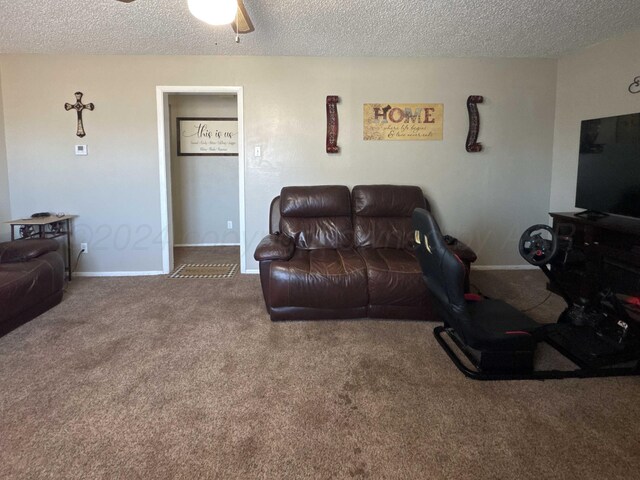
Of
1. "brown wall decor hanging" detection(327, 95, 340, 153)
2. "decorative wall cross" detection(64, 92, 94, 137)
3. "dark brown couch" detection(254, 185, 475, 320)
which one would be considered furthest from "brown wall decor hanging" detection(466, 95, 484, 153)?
"decorative wall cross" detection(64, 92, 94, 137)

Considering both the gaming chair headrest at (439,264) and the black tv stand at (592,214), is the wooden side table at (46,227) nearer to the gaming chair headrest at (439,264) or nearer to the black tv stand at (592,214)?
the gaming chair headrest at (439,264)

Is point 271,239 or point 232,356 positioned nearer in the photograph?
point 232,356

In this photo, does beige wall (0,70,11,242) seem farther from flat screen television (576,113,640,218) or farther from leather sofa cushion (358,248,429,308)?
flat screen television (576,113,640,218)

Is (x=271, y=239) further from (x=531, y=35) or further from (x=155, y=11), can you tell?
(x=531, y=35)

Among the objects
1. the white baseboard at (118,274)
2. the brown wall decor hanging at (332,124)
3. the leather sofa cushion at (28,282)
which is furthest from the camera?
the white baseboard at (118,274)

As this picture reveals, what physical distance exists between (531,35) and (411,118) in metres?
1.24

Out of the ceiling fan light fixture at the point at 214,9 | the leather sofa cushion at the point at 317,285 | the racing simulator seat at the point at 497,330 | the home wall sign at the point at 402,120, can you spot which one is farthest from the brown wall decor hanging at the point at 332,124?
the ceiling fan light fixture at the point at 214,9

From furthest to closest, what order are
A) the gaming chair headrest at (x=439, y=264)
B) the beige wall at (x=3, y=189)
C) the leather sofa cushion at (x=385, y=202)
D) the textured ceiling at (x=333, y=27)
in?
the beige wall at (x=3, y=189) < the leather sofa cushion at (x=385, y=202) < the textured ceiling at (x=333, y=27) < the gaming chair headrest at (x=439, y=264)

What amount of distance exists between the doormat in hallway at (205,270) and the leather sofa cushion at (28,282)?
1.20m

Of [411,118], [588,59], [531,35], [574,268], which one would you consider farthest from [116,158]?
[588,59]

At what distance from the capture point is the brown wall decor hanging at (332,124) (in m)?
4.06

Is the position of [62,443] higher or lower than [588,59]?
lower

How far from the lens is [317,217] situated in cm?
378

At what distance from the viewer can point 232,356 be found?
7.95ft
